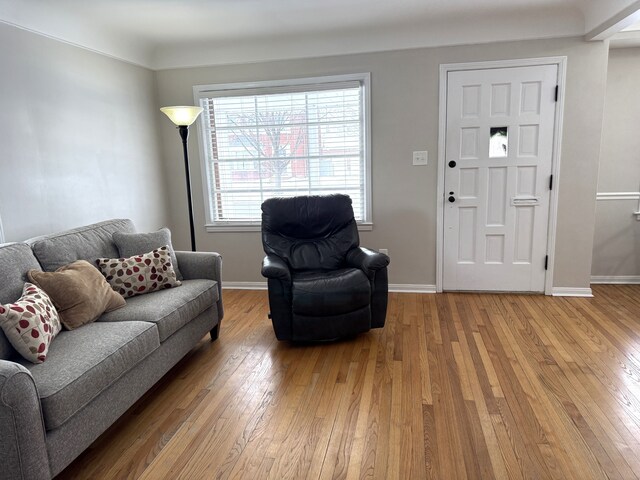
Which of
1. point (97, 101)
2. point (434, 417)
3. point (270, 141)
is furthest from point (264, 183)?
point (434, 417)

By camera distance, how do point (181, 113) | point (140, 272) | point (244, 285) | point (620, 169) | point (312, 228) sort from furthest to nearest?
point (244, 285)
point (620, 169)
point (312, 228)
point (181, 113)
point (140, 272)

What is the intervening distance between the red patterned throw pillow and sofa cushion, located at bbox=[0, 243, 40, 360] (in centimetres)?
12

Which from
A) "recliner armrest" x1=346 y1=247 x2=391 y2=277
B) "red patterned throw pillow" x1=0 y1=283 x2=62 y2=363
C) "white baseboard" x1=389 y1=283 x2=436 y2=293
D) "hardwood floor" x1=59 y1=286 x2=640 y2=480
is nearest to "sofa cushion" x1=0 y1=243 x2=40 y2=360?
"red patterned throw pillow" x1=0 y1=283 x2=62 y2=363

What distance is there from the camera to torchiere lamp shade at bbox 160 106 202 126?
124 inches

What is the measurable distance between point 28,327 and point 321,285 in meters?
1.62

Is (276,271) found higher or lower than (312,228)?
lower

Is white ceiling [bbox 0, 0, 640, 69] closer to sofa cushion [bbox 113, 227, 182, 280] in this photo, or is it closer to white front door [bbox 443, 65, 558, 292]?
white front door [bbox 443, 65, 558, 292]

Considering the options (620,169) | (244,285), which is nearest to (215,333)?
(244,285)

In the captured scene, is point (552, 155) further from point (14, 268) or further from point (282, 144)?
point (14, 268)

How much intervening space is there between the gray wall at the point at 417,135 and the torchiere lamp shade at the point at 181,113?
907 mm

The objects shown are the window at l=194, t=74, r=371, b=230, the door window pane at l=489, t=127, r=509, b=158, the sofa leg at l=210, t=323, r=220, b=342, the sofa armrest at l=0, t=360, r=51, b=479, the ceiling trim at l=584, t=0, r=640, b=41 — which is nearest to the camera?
the sofa armrest at l=0, t=360, r=51, b=479

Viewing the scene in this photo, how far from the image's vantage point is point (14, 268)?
2098mm

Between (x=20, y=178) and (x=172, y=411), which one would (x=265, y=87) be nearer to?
(x=20, y=178)

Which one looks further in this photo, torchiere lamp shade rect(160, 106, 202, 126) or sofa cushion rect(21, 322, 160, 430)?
torchiere lamp shade rect(160, 106, 202, 126)
